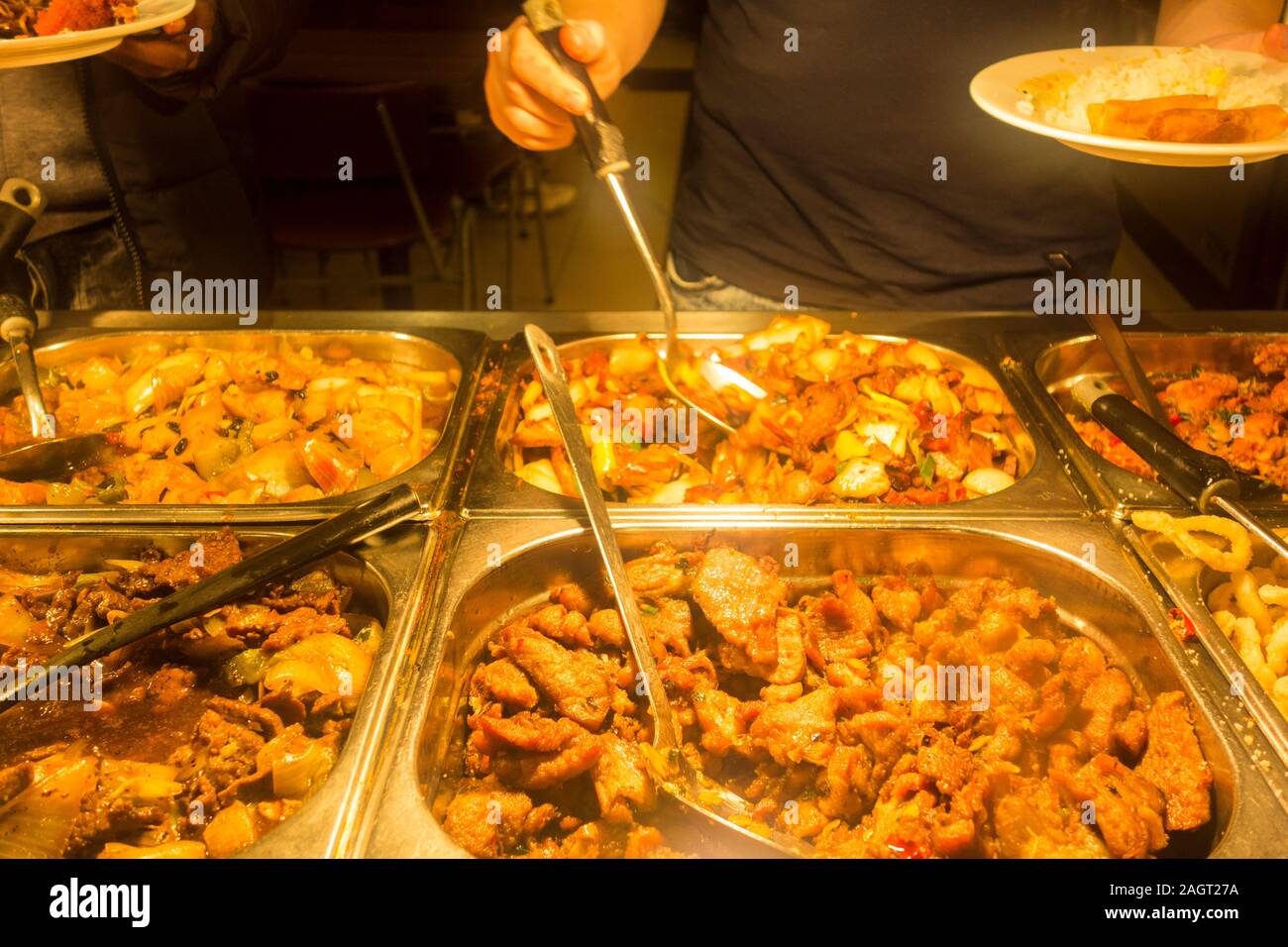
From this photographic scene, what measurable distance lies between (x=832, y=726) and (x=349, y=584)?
1.05 m

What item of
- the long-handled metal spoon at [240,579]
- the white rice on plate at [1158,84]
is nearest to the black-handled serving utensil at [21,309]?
the long-handled metal spoon at [240,579]

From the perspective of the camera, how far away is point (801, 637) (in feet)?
6.11

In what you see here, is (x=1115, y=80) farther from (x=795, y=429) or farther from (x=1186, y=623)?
(x=1186, y=623)

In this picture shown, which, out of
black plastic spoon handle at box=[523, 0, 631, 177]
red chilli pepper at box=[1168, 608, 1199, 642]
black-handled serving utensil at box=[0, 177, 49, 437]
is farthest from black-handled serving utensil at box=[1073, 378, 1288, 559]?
black-handled serving utensil at box=[0, 177, 49, 437]

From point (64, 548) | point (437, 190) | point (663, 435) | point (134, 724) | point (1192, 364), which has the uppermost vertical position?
point (437, 190)

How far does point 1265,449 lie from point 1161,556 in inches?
26.6

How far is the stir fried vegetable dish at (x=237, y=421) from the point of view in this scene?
87.0 inches

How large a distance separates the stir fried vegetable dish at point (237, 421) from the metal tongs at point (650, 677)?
47 centimetres

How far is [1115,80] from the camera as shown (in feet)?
6.84

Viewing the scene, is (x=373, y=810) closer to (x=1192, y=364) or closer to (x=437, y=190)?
(x=1192, y=364)

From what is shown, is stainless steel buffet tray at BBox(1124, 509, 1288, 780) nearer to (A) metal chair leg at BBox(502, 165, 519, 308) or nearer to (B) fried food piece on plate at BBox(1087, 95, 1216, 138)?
(B) fried food piece on plate at BBox(1087, 95, 1216, 138)

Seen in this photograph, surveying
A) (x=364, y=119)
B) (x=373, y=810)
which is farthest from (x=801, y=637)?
(x=364, y=119)

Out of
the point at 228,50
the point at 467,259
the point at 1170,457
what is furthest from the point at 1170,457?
the point at 467,259

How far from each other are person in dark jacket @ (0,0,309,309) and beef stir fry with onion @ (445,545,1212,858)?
7.02 feet
